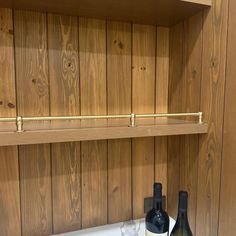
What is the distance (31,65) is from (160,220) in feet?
2.76

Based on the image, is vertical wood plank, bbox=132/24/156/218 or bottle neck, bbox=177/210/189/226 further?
vertical wood plank, bbox=132/24/156/218

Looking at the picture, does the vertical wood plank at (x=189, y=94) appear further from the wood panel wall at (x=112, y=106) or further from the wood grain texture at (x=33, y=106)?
the wood grain texture at (x=33, y=106)

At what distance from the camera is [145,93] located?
3.73 feet

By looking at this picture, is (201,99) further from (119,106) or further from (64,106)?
(64,106)

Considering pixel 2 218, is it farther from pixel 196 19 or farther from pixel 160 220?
pixel 196 19

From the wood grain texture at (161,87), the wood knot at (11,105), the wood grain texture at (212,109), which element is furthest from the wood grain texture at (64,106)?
the wood grain texture at (212,109)

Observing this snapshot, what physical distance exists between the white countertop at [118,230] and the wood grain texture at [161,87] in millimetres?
248

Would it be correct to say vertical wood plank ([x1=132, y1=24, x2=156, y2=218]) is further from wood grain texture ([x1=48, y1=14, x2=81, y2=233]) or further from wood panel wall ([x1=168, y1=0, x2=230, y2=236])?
wood grain texture ([x1=48, y1=14, x2=81, y2=233])

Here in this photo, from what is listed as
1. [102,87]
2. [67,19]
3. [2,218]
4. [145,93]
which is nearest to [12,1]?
[67,19]

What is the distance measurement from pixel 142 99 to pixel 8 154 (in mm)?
646

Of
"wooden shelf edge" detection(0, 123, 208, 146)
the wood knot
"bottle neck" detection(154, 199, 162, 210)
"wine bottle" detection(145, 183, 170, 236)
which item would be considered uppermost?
the wood knot

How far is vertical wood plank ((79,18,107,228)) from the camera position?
3.38 ft

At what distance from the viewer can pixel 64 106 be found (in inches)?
39.8

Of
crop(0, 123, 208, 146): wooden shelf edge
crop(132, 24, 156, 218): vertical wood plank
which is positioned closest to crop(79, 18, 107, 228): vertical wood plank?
crop(132, 24, 156, 218): vertical wood plank
